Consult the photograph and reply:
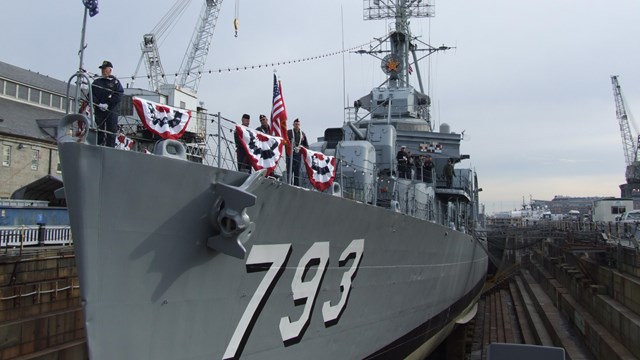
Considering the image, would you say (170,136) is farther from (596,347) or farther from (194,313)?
(596,347)

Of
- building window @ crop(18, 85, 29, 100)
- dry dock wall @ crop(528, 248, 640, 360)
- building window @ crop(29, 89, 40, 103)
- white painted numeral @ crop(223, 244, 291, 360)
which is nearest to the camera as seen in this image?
white painted numeral @ crop(223, 244, 291, 360)

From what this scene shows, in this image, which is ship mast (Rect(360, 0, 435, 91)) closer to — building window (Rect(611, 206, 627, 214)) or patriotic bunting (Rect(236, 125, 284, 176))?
patriotic bunting (Rect(236, 125, 284, 176))

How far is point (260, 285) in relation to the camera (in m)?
4.70

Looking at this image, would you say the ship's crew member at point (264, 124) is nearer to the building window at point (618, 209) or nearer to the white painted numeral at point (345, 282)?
the white painted numeral at point (345, 282)

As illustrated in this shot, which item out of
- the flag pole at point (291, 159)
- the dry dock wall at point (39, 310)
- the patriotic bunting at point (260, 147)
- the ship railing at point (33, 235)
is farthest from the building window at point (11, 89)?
the patriotic bunting at point (260, 147)

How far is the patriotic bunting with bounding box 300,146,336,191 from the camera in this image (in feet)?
19.4

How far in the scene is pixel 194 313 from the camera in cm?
414

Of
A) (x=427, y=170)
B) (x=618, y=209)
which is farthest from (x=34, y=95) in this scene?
(x=618, y=209)

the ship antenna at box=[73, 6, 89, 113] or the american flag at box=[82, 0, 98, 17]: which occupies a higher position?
the american flag at box=[82, 0, 98, 17]

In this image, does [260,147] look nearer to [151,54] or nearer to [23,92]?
[23,92]

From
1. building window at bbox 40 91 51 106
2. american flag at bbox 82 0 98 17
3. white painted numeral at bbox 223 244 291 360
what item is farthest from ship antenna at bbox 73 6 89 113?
building window at bbox 40 91 51 106

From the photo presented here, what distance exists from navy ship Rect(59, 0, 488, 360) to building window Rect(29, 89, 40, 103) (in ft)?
76.8

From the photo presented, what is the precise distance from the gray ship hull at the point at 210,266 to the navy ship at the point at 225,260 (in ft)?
0.03

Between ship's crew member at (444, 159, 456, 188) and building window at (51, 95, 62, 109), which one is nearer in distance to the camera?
ship's crew member at (444, 159, 456, 188)
